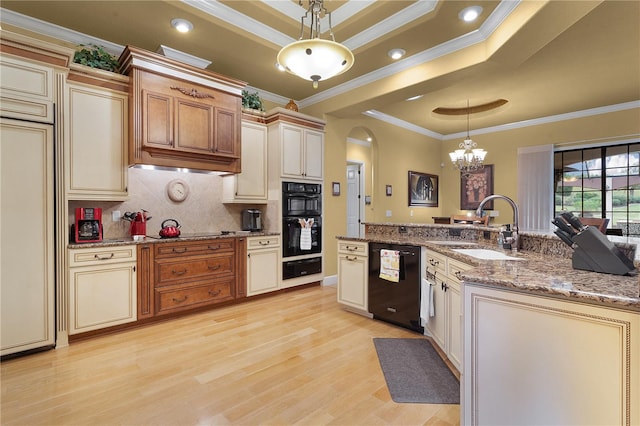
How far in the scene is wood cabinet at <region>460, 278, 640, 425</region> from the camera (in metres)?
1.12

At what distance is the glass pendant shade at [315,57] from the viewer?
1.95 meters

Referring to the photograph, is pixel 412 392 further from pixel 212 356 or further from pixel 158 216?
pixel 158 216

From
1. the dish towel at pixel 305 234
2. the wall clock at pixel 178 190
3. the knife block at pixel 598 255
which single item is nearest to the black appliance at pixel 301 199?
the dish towel at pixel 305 234

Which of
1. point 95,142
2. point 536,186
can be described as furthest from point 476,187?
point 95,142

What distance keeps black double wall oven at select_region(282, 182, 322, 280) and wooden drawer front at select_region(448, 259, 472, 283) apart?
7.90 feet

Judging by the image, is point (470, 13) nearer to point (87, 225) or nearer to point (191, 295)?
point (191, 295)

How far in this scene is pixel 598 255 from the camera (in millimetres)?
1553

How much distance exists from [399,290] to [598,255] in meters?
1.69

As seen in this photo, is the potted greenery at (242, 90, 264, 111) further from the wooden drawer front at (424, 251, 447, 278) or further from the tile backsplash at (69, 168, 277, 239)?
the wooden drawer front at (424, 251, 447, 278)

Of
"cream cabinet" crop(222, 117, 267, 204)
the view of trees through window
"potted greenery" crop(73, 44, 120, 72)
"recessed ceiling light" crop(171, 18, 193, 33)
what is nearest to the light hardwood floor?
"cream cabinet" crop(222, 117, 267, 204)

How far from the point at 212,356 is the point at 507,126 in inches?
271

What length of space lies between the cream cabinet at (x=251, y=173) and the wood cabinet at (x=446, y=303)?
240 cm

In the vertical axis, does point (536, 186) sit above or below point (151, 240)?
above

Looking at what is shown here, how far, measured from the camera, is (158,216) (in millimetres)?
3650
